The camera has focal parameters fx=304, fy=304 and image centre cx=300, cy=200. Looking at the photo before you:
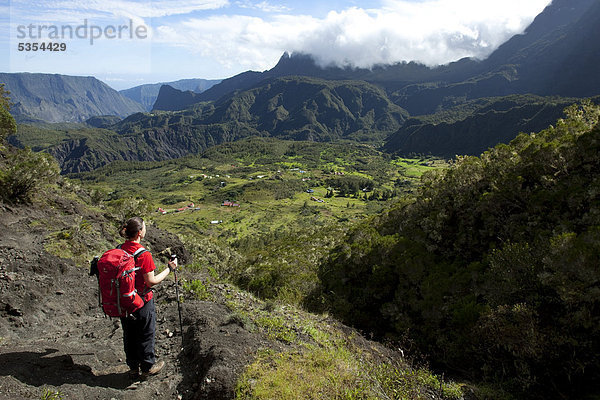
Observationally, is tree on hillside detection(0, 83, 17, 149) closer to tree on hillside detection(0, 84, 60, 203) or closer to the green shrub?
tree on hillside detection(0, 84, 60, 203)

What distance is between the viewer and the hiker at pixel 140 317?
5930 millimetres

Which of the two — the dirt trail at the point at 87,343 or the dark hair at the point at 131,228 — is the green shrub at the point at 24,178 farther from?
the dark hair at the point at 131,228

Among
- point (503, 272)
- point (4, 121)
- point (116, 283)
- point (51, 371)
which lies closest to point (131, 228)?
point (116, 283)

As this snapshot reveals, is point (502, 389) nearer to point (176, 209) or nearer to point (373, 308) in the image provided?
point (373, 308)

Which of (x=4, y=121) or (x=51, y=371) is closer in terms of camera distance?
(x=51, y=371)

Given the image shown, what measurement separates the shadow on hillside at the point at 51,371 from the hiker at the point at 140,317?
0.42 meters

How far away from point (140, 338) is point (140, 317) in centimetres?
49

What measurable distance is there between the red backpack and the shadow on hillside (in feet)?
5.35

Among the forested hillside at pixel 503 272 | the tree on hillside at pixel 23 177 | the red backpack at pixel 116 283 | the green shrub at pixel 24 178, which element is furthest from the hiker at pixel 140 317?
the green shrub at pixel 24 178

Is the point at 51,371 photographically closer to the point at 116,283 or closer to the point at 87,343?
the point at 87,343

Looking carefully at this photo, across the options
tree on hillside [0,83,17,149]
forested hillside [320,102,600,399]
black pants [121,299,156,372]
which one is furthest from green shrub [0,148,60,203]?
black pants [121,299,156,372]

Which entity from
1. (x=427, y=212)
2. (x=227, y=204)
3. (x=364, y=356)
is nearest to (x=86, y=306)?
(x=364, y=356)

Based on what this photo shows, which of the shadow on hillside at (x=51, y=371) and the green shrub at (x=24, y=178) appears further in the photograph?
the green shrub at (x=24, y=178)

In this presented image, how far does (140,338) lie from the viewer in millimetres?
6133
